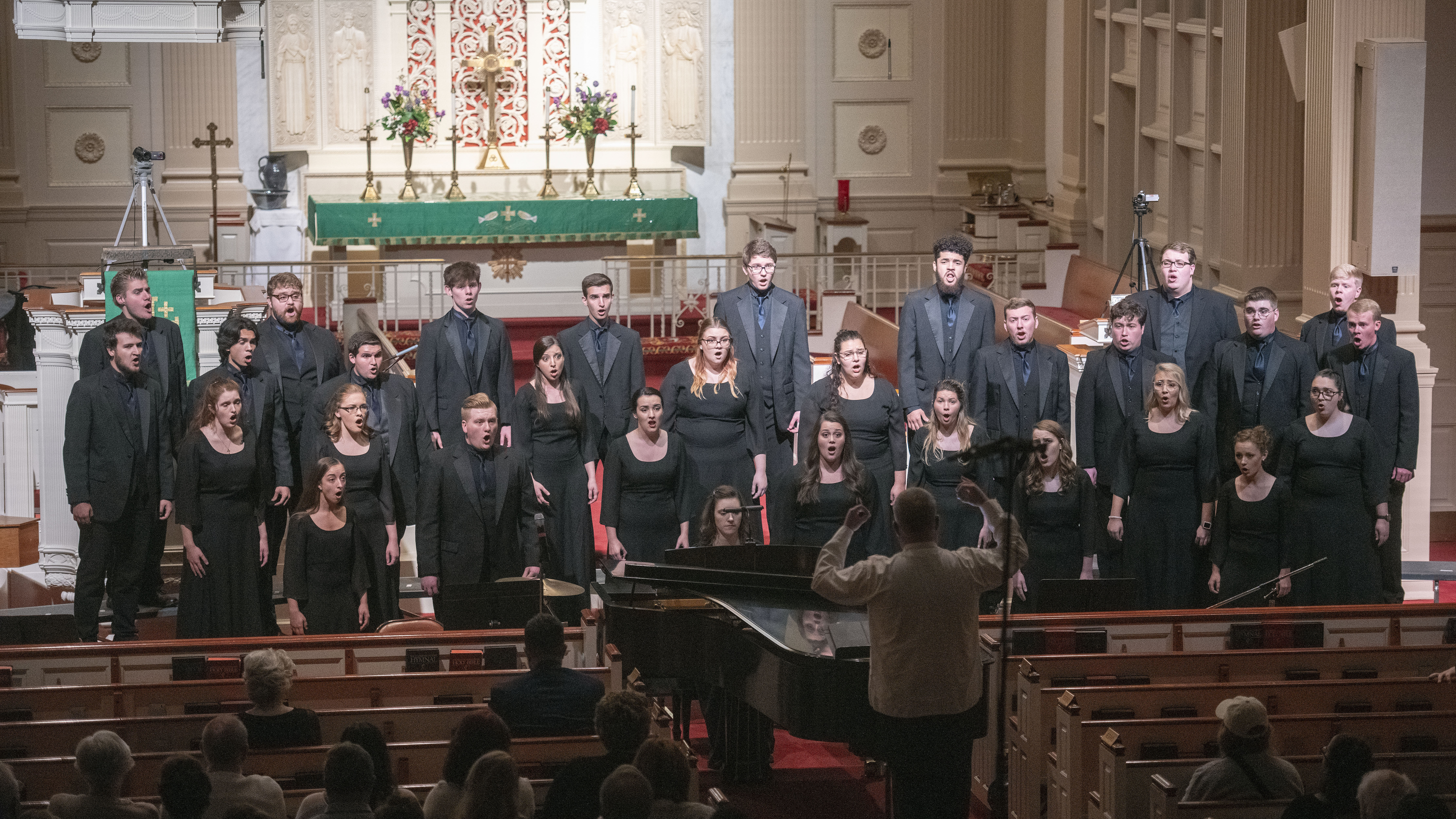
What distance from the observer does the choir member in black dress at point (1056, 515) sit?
23.6 ft

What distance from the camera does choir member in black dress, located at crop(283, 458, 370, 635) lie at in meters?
6.93

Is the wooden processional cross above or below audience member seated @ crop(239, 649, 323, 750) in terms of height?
above

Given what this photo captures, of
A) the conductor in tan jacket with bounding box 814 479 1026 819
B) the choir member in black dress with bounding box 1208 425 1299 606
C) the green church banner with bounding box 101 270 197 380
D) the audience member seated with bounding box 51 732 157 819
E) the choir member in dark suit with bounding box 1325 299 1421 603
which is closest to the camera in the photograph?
the audience member seated with bounding box 51 732 157 819

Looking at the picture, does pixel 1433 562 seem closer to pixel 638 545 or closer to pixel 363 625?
pixel 638 545

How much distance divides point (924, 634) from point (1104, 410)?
2984 millimetres

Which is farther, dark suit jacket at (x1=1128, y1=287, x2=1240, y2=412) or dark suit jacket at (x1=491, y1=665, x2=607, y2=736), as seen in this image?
dark suit jacket at (x1=1128, y1=287, x2=1240, y2=412)

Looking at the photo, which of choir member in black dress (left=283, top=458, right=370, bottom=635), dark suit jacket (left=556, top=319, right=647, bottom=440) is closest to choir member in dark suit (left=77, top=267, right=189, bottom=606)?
choir member in black dress (left=283, top=458, right=370, bottom=635)

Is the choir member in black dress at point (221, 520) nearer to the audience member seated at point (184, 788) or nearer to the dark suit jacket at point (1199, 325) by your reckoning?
the audience member seated at point (184, 788)

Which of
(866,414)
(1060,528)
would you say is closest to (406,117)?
(866,414)

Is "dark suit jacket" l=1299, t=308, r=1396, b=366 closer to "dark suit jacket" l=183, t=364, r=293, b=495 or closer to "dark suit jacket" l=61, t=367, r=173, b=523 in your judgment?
"dark suit jacket" l=183, t=364, r=293, b=495

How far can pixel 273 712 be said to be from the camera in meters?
5.33

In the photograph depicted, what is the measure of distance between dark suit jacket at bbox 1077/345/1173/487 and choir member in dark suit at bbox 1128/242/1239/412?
28 cm

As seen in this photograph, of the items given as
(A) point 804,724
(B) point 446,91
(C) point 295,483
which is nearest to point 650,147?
(B) point 446,91

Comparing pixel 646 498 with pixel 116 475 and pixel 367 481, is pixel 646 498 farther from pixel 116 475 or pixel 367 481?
pixel 116 475
